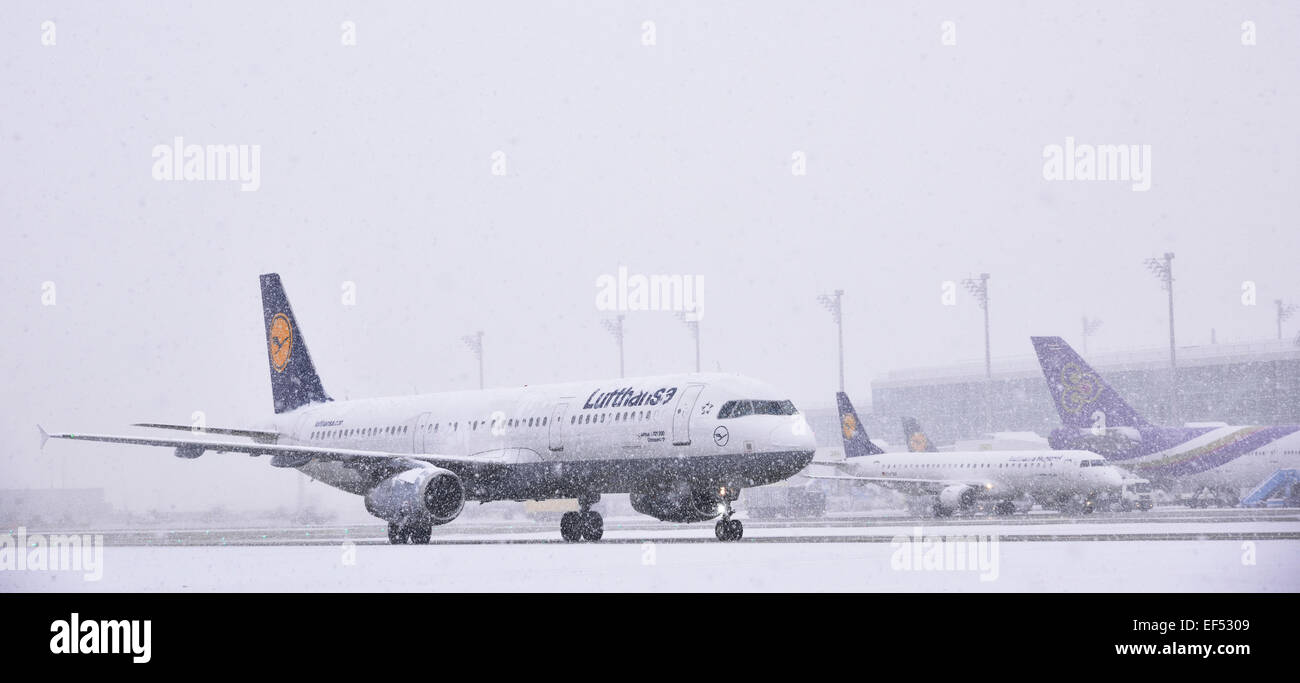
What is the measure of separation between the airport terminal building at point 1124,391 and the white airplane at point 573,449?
74.6 metres

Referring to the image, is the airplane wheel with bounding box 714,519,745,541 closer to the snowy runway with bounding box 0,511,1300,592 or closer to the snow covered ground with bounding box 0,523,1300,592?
the snowy runway with bounding box 0,511,1300,592

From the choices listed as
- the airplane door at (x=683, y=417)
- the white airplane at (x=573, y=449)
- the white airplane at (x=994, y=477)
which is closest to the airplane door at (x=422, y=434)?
the white airplane at (x=573, y=449)

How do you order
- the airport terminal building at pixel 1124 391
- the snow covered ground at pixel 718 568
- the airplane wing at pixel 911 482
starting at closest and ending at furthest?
the snow covered ground at pixel 718 568, the airplane wing at pixel 911 482, the airport terminal building at pixel 1124 391

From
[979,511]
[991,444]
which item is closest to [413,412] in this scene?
[979,511]

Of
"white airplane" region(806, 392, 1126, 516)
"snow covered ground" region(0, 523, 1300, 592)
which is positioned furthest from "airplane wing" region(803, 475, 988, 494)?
"snow covered ground" region(0, 523, 1300, 592)

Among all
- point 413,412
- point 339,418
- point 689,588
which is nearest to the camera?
point 689,588

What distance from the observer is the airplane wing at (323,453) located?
3588 centimetres

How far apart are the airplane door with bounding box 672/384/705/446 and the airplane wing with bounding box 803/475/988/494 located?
2861cm

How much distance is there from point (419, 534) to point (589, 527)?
15.6 ft

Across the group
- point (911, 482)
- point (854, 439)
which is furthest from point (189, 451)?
point (854, 439)

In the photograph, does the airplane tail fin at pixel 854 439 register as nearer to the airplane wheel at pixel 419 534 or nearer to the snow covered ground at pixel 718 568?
the snow covered ground at pixel 718 568

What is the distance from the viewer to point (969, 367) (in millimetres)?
141375

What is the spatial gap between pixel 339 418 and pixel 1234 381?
98.4m
